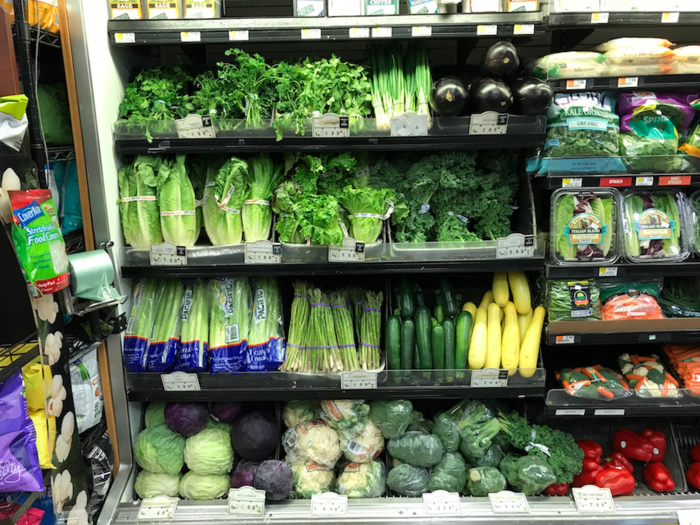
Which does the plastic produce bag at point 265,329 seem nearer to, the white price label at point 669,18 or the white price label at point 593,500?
the white price label at point 593,500

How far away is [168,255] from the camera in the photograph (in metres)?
2.43

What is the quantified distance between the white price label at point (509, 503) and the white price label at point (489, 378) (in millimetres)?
538

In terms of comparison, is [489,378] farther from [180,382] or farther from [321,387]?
[180,382]

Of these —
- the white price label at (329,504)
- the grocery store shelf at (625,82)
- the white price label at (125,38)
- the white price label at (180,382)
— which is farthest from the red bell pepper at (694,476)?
the white price label at (125,38)

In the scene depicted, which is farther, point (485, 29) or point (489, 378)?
point (489, 378)

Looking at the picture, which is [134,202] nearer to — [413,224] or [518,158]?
[413,224]

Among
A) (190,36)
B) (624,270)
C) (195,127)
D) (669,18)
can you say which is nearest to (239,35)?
(190,36)

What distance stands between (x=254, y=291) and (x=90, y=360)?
86cm

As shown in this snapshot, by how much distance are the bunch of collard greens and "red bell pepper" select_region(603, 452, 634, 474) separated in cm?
139

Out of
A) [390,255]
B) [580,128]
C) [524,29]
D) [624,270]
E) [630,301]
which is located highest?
[524,29]

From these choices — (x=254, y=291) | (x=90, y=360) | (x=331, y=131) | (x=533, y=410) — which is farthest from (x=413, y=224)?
(x=90, y=360)

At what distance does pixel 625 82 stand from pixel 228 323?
90.8 inches

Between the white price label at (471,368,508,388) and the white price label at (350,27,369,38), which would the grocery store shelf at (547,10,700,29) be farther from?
the white price label at (471,368,508,388)

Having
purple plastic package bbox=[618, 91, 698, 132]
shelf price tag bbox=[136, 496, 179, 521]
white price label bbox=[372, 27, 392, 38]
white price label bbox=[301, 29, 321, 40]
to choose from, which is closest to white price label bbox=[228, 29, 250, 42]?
white price label bbox=[301, 29, 321, 40]
